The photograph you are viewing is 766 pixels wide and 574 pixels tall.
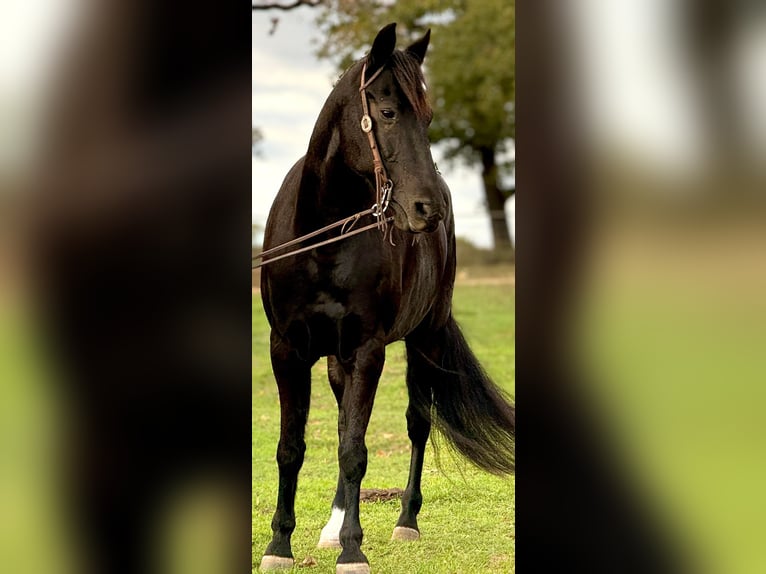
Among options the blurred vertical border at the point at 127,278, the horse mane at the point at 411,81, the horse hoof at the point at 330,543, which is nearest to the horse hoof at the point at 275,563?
the horse hoof at the point at 330,543

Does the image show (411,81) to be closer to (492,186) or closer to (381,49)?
(381,49)

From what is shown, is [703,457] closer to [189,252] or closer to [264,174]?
[189,252]

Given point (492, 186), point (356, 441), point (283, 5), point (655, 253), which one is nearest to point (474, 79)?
point (492, 186)

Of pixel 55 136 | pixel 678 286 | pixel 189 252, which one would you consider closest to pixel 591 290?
pixel 678 286

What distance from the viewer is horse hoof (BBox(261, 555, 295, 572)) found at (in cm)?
388

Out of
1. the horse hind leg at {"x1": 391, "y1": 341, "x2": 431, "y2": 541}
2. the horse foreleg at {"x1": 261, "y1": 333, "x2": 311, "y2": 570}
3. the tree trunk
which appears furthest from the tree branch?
the horse foreleg at {"x1": 261, "y1": 333, "x2": 311, "y2": 570}

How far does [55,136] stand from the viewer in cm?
216

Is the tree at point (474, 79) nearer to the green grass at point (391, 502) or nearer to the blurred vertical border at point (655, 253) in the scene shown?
the green grass at point (391, 502)

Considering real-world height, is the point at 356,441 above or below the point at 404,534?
above

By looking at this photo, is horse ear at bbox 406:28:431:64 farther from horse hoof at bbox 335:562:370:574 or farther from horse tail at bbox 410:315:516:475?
horse hoof at bbox 335:562:370:574

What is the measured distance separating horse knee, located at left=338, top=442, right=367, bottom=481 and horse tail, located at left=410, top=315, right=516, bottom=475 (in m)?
1.06

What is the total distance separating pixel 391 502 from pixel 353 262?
180 centimetres

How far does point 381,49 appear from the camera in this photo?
328cm

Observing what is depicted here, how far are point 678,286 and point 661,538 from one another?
2.03ft
